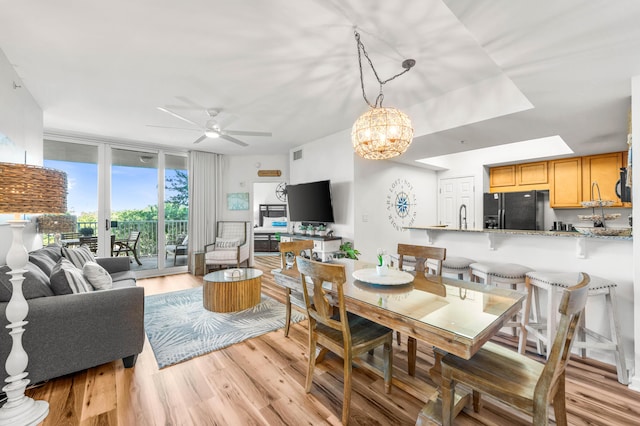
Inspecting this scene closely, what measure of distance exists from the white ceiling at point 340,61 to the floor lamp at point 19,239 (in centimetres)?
121

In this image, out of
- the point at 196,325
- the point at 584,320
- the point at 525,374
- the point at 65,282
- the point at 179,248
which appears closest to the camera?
the point at 525,374

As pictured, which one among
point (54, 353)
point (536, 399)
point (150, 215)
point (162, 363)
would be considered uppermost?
point (150, 215)

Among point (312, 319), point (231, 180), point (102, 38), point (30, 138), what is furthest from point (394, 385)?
point (231, 180)

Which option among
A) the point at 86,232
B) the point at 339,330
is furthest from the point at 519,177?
the point at 86,232

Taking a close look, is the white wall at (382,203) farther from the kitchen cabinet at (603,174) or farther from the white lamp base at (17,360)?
the white lamp base at (17,360)

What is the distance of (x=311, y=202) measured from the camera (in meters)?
4.84

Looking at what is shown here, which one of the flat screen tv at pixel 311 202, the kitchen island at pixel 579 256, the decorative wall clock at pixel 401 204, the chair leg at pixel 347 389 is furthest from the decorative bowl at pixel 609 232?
the flat screen tv at pixel 311 202

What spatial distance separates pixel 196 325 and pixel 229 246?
2.76 m

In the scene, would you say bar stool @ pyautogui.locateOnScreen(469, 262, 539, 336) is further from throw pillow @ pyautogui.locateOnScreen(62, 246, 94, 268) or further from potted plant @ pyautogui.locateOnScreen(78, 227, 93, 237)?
potted plant @ pyautogui.locateOnScreen(78, 227, 93, 237)

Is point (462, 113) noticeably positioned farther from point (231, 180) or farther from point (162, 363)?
point (231, 180)

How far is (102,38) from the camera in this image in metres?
2.12

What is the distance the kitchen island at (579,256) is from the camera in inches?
87.0

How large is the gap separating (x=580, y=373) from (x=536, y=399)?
1.55 metres

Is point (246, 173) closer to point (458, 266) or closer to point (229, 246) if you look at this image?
point (229, 246)
